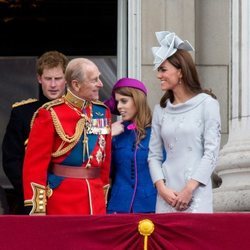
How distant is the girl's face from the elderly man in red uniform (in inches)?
17.5

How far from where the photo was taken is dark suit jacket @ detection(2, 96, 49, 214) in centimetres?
1016

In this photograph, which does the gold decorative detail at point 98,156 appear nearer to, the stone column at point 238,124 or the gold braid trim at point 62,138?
the gold braid trim at point 62,138

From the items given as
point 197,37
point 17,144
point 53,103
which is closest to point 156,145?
point 53,103

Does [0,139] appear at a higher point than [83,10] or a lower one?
lower

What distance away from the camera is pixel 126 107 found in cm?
998

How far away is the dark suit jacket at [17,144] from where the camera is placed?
33.3ft

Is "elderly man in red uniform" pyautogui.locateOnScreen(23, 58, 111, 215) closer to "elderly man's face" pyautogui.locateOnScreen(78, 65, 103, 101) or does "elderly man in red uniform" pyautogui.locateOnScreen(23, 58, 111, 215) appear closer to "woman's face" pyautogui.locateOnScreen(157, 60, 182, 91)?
"elderly man's face" pyautogui.locateOnScreen(78, 65, 103, 101)

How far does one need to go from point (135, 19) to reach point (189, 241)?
4.41m

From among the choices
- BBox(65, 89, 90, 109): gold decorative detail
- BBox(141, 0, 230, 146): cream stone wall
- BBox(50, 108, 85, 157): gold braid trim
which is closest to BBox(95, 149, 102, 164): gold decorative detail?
BBox(50, 108, 85, 157): gold braid trim

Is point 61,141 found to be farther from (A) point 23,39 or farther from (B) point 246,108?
(A) point 23,39

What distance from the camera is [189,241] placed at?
8.48 m

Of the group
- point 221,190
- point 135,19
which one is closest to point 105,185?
point 221,190

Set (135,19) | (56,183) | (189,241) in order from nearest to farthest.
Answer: (189,241) → (56,183) → (135,19)

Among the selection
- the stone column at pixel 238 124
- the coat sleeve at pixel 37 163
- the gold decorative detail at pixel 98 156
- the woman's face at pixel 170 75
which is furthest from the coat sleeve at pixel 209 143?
the stone column at pixel 238 124
